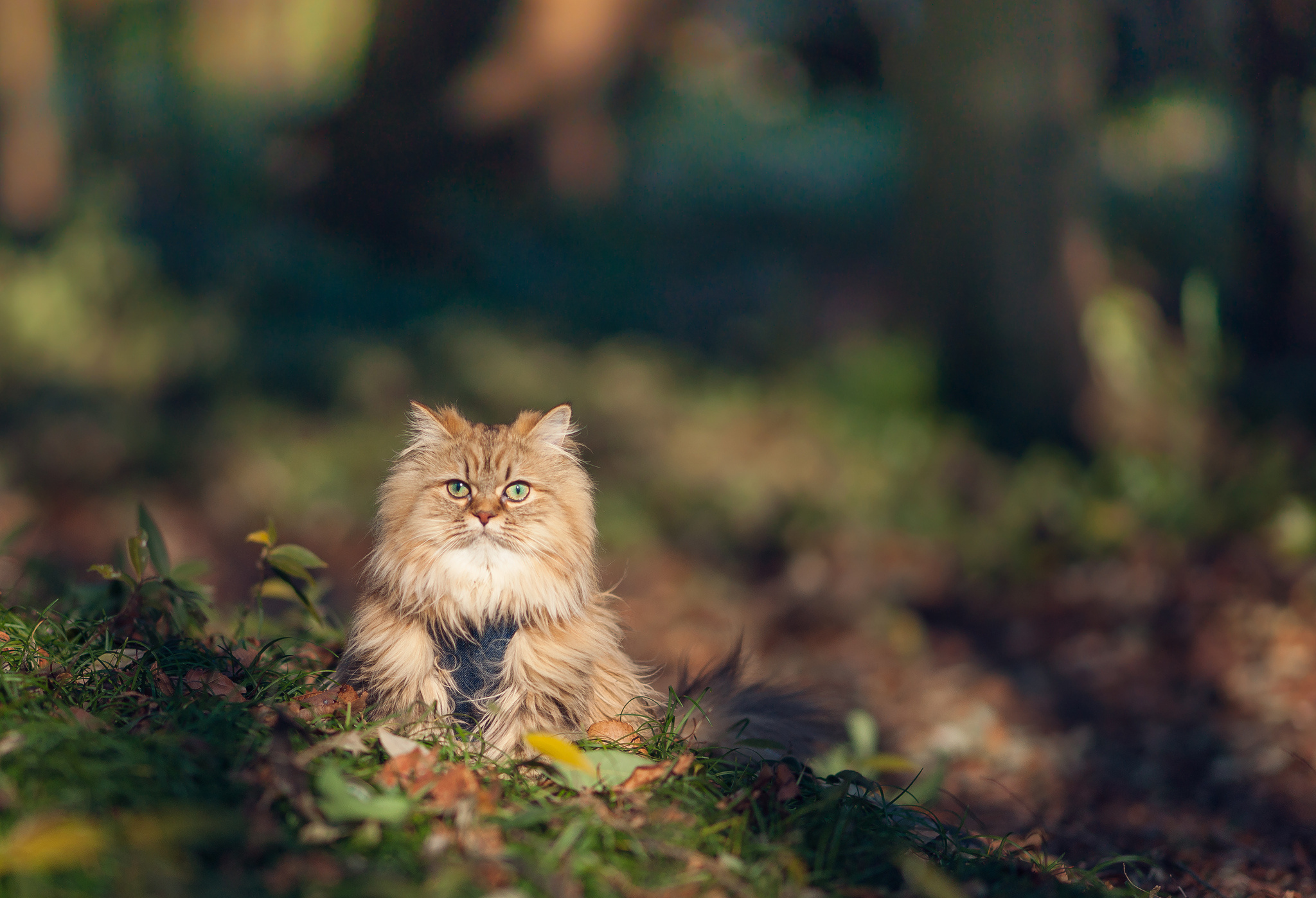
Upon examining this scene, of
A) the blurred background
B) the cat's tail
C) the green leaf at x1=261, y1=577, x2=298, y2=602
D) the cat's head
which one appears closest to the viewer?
the cat's head

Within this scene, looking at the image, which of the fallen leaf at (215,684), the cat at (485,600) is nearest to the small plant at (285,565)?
the fallen leaf at (215,684)

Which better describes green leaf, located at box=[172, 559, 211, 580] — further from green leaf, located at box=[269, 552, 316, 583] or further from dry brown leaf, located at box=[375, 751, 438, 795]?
dry brown leaf, located at box=[375, 751, 438, 795]

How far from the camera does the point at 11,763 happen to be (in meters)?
2.22

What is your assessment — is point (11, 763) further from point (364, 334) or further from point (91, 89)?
point (91, 89)

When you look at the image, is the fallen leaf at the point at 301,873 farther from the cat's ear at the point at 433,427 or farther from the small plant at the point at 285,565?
the small plant at the point at 285,565

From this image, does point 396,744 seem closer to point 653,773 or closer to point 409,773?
point 409,773

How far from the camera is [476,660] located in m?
2.69

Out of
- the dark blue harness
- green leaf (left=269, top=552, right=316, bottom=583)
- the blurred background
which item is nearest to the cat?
the dark blue harness

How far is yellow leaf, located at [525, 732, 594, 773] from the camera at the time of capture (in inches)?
96.9

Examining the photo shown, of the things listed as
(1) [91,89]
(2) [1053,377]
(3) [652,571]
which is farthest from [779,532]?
(1) [91,89]

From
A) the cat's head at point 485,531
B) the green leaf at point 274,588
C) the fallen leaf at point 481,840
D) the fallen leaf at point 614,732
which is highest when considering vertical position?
the cat's head at point 485,531

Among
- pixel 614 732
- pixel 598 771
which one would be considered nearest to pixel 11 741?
pixel 598 771

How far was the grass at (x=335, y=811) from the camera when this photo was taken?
6.49ft

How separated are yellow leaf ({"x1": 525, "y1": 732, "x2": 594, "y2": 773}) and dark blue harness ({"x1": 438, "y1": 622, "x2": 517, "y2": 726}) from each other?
0.25m
